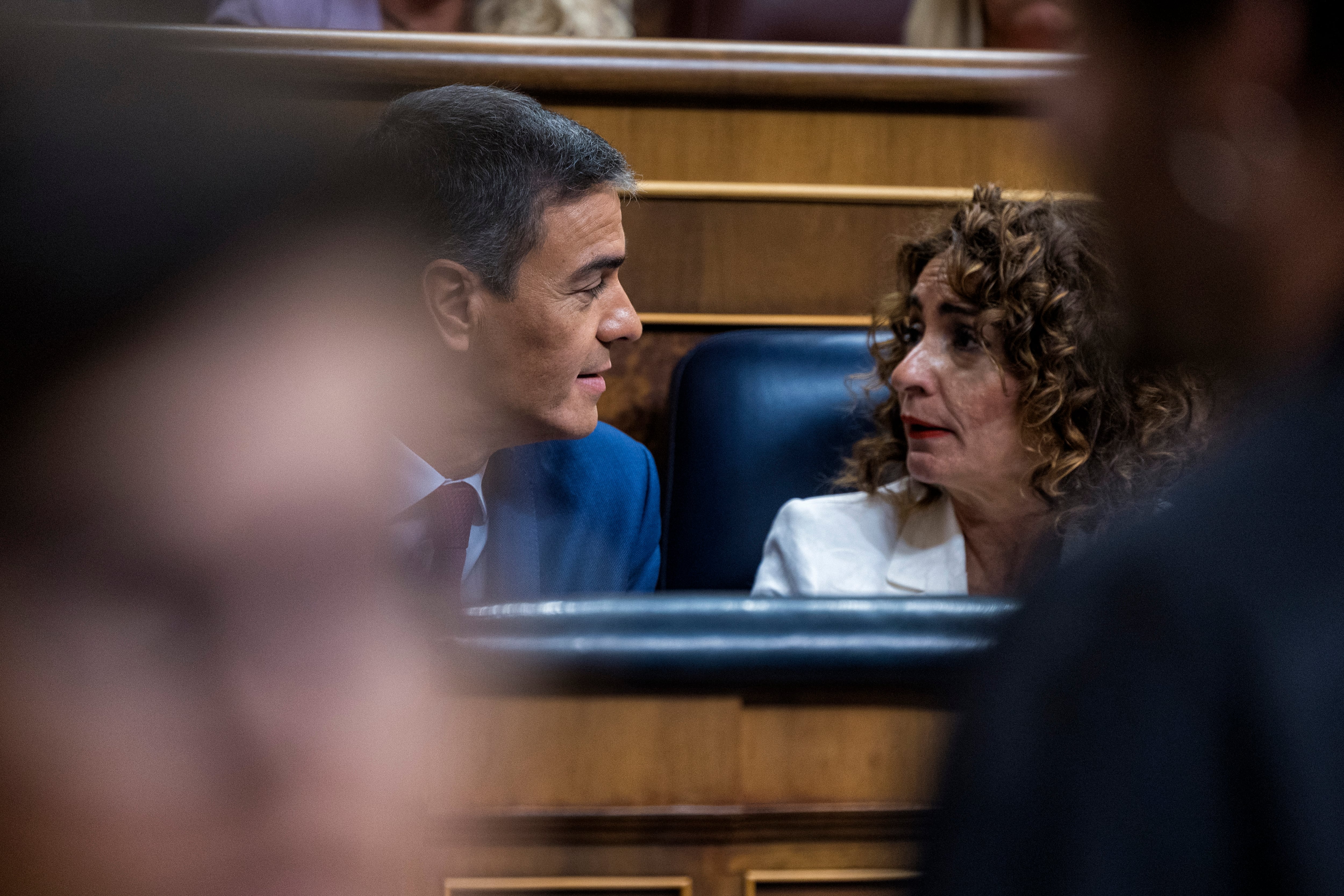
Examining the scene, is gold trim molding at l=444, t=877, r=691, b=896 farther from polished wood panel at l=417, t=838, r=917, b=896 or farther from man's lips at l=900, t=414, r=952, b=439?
man's lips at l=900, t=414, r=952, b=439

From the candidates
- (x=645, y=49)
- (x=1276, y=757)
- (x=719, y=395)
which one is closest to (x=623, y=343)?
(x=719, y=395)

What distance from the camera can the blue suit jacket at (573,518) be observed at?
1.11 metres

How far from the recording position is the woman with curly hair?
3.76ft

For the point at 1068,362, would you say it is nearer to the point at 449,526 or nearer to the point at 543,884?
the point at 449,526

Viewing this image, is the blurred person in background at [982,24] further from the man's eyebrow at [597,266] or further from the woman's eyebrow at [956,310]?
the man's eyebrow at [597,266]

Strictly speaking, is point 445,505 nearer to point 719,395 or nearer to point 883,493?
point 719,395

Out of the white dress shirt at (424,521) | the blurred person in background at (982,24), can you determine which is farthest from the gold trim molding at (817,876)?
the blurred person in background at (982,24)

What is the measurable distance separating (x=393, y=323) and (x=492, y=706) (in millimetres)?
605

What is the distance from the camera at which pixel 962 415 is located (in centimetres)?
117

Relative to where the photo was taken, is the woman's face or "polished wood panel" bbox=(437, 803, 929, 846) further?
the woman's face

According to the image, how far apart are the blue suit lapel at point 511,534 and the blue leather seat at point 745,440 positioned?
0.77 feet

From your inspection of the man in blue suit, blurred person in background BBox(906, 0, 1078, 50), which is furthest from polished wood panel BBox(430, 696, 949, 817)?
blurred person in background BBox(906, 0, 1078, 50)

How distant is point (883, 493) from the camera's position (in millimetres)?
1301

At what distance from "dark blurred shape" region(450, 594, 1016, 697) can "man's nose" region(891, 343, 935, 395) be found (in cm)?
63
